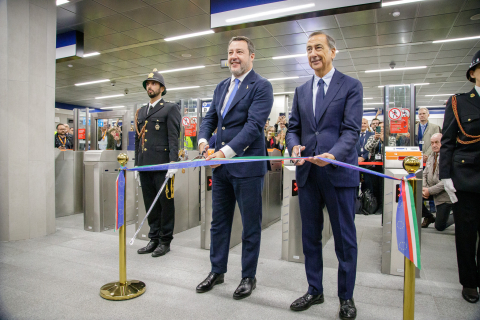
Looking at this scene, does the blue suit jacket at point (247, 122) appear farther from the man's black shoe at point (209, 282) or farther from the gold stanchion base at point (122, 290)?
the gold stanchion base at point (122, 290)

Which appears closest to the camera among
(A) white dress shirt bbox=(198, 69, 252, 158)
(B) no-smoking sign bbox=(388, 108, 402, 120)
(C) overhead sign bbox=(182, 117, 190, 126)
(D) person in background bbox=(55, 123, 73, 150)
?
(A) white dress shirt bbox=(198, 69, 252, 158)

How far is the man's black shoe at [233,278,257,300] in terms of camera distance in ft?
7.17

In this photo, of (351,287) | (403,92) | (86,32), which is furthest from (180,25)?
(351,287)

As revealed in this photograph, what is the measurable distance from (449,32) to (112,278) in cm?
898

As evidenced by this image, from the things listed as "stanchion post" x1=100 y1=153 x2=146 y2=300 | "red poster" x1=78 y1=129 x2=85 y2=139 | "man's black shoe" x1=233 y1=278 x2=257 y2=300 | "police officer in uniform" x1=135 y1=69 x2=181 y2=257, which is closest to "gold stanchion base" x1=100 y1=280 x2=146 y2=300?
"stanchion post" x1=100 y1=153 x2=146 y2=300

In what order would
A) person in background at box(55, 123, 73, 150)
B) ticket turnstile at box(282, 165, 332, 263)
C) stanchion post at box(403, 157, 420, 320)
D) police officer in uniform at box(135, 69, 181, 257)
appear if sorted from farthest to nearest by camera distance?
person in background at box(55, 123, 73, 150)
police officer in uniform at box(135, 69, 181, 257)
ticket turnstile at box(282, 165, 332, 263)
stanchion post at box(403, 157, 420, 320)

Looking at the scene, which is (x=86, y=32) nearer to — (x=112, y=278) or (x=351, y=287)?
(x=112, y=278)

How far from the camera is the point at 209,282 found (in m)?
2.33

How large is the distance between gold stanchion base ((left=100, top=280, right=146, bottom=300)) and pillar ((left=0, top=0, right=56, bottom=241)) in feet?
7.47

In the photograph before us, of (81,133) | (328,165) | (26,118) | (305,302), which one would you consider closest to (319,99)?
(328,165)

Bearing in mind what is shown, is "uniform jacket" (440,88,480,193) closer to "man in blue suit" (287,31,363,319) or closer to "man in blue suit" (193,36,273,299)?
"man in blue suit" (287,31,363,319)

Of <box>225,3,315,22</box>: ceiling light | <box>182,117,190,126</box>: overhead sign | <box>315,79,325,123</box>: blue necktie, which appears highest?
<box>225,3,315,22</box>: ceiling light

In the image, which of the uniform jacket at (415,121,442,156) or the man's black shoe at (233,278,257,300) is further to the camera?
the uniform jacket at (415,121,442,156)

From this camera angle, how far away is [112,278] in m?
2.60
